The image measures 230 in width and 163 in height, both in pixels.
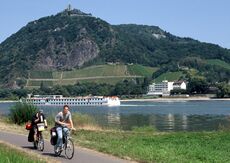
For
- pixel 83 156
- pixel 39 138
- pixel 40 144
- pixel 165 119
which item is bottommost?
pixel 165 119

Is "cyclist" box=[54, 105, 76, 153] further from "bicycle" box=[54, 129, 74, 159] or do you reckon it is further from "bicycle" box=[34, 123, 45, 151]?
"bicycle" box=[34, 123, 45, 151]

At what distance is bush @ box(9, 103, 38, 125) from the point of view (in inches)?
1471

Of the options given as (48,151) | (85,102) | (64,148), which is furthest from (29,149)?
(85,102)

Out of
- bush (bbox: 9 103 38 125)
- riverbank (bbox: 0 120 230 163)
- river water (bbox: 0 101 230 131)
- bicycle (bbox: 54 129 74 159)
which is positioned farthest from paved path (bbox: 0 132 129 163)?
river water (bbox: 0 101 230 131)

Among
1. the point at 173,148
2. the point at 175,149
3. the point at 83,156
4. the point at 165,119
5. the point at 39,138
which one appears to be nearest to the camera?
the point at 83,156

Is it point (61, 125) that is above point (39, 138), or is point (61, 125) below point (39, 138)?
above

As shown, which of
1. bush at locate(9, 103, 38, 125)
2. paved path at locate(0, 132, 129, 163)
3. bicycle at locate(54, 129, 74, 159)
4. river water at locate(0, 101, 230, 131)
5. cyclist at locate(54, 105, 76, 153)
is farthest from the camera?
river water at locate(0, 101, 230, 131)

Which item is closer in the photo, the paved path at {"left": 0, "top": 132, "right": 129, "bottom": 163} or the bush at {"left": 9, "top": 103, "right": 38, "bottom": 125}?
the paved path at {"left": 0, "top": 132, "right": 129, "bottom": 163}

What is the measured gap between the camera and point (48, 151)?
2023 centimetres

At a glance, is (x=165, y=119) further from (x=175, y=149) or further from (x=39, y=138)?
(x=39, y=138)

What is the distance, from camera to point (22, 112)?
3784 centimetres

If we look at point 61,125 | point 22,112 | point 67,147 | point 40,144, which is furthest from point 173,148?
point 22,112

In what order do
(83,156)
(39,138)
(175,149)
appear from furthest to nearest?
(39,138) → (175,149) → (83,156)

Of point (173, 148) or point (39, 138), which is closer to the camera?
point (39, 138)
